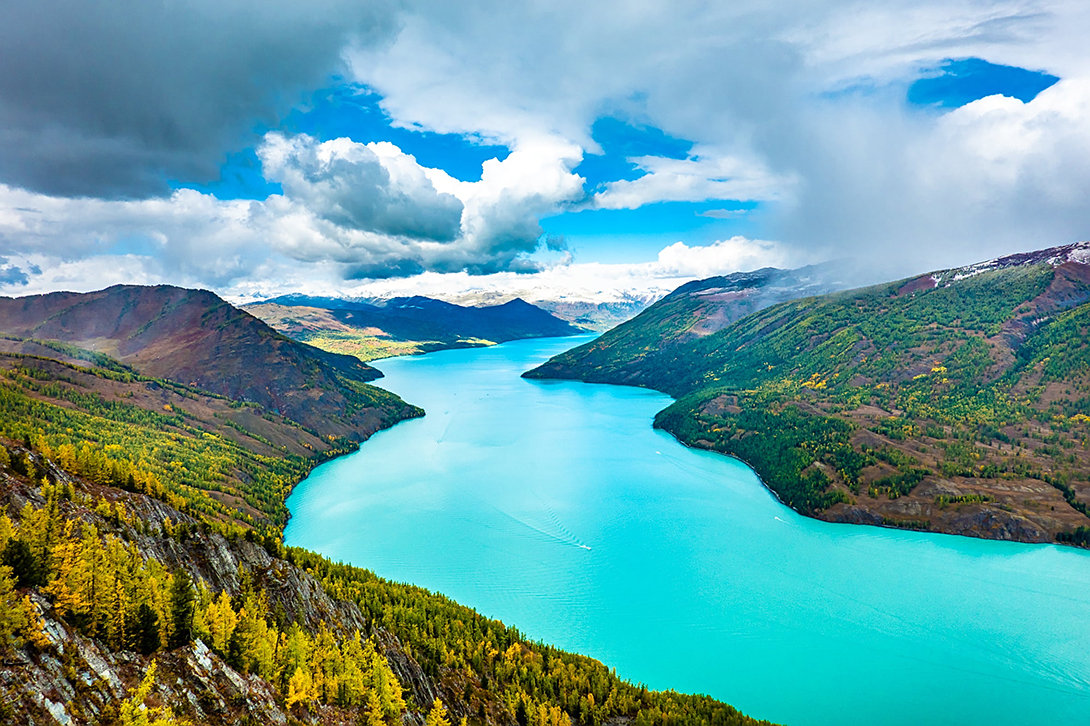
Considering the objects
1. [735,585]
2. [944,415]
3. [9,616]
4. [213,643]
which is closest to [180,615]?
[213,643]

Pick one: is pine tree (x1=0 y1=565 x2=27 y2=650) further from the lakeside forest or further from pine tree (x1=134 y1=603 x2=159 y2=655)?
pine tree (x1=134 y1=603 x2=159 y2=655)

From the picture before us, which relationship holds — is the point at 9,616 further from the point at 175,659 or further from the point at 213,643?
the point at 213,643

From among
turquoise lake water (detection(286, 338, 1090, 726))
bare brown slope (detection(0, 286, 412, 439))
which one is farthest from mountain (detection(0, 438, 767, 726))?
bare brown slope (detection(0, 286, 412, 439))

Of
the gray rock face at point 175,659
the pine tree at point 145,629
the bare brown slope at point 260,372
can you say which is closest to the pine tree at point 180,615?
the gray rock face at point 175,659

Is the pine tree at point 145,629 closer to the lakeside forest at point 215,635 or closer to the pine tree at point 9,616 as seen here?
the lakeside forest at point 215,635

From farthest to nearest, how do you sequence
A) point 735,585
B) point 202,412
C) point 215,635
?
1. point 202,412
2. point 735,585
3. point 215,635

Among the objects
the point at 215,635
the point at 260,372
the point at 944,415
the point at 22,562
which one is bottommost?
the point at 215,635

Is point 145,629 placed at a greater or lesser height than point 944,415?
lesser

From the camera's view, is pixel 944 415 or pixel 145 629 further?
pixel 944 415
